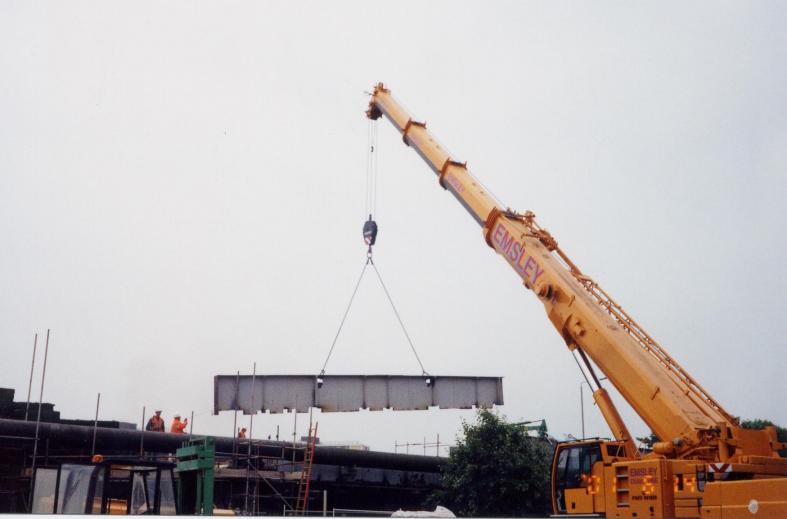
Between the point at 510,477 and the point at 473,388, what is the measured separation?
4135 mm

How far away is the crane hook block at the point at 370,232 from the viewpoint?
23219 millimetres

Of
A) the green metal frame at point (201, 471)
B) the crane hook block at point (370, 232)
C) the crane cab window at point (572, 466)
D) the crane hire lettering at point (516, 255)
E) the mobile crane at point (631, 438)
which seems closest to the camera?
the mobile crane at point (631, 438)

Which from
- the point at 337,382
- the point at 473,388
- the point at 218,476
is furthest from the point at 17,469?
the point at 473,388

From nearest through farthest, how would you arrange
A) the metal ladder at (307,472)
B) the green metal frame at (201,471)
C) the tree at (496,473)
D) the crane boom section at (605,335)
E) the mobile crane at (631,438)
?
the mobile crane at (631,438)
the crane boom section at (605,335)
the green metal frame at (201,471)
the metal ladder at (307,472)
the tree at (496,473)

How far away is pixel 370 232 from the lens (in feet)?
76.3

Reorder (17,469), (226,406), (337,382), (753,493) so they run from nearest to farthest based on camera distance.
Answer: (753,493) → (17,469) → (226,406) → (337,382)

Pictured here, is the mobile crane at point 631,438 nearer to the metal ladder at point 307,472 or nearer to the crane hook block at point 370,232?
the crane hook block at point 370,232

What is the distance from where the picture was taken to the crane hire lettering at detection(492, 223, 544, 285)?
15.0 m

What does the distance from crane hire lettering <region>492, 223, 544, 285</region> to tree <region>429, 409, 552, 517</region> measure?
14.5 meters

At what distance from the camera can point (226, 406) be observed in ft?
80.2

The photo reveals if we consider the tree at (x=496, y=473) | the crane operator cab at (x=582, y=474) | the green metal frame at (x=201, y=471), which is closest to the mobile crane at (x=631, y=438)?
the crane operator cab at (x=582, y=474)

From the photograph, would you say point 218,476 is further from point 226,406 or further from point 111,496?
point 111,496

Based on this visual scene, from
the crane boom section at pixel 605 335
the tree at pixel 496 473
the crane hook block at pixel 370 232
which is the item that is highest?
the crane hook block at pixel 370 232

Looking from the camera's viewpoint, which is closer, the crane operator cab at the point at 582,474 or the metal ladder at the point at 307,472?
the crane operator cab at the point at 582,474
